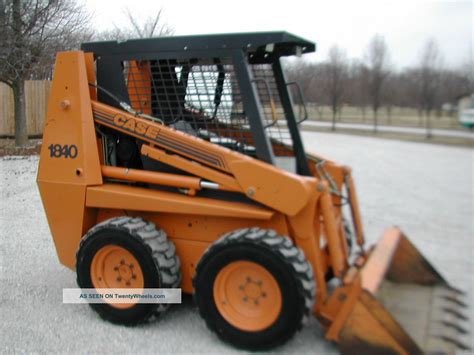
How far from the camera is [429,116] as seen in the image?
13.8 feet

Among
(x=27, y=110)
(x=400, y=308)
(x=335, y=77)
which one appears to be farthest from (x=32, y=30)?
(x=400, y=308)

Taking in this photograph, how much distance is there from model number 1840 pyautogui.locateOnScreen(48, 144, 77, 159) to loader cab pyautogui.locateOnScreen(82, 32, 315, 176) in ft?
1.10

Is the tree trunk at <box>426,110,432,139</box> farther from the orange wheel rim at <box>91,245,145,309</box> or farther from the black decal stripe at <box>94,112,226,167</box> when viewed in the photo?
the orange wheel rim at <box>91,245,145,309</box>

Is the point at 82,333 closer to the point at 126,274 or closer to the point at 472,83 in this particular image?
the point at 126,274

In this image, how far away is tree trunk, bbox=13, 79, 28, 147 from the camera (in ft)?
32.1

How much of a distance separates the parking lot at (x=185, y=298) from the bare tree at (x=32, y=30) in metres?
1.90

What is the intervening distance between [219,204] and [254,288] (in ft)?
2.01

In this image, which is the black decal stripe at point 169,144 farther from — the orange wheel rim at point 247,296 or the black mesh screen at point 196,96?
the orange wheel rim at point 247,296

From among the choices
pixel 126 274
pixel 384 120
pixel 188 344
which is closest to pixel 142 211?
pixel 126 274

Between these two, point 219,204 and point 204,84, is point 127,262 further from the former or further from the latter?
point 204,84

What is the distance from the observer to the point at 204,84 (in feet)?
11.2

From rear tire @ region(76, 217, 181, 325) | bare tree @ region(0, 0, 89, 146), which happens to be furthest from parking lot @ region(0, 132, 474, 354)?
bare tree @ region(0, 0, 89, 146)

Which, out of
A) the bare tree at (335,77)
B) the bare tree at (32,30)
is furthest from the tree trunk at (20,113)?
the bare tree at (335,77)

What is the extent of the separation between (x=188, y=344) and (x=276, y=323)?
65 centimetres
